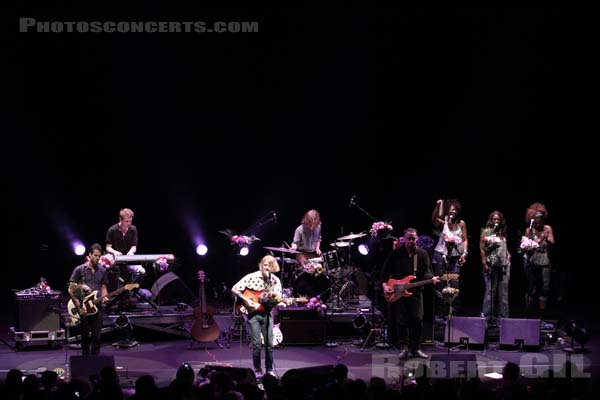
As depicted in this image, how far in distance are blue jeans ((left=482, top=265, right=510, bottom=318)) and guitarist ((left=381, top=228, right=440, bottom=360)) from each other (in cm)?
239

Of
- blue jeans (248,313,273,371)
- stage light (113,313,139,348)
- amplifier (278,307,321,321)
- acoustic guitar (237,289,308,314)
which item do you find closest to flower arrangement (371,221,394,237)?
amplifier (278,307,321,321)

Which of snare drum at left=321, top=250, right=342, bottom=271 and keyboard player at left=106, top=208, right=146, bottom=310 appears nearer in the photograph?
keyboard player at left=106, top=208, right=146, bottom=310

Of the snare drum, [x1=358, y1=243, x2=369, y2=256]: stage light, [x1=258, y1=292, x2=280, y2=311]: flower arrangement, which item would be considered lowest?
[x1=258, y1=292, x2=280, y2=311]: flower arrangement

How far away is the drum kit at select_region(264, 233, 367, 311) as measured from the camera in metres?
15.1

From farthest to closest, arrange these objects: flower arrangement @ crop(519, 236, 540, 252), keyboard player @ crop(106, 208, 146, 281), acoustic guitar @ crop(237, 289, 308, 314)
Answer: keyboard player @ crop(106, 208, 146, 281), flower arrangement @ crop(519, 236, 540, 252), acoustic guitar @ crop(237, 289, 308, 314)

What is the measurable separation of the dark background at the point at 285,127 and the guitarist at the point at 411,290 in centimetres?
439

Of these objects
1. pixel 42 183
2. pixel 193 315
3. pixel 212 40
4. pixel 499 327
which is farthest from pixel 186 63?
pixel 499 327

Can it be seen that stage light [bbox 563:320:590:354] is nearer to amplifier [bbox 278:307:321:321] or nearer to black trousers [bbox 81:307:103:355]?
amplifier [bbox 278:307:321:321]

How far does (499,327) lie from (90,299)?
287 inches

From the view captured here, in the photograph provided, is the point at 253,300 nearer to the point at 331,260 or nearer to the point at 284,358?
the point at 284,358

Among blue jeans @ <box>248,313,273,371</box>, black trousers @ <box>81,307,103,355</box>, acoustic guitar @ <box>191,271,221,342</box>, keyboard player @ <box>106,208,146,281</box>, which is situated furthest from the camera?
keyboard player @ <box>106,208,146,281</box>

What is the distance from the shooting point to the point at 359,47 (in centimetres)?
1700

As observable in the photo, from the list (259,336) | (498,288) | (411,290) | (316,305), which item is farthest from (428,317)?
(259,336)

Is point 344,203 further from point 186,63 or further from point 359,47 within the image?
point 186,63
